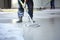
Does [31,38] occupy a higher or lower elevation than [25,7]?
lower

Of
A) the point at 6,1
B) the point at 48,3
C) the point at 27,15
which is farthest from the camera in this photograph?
the point at 48,3

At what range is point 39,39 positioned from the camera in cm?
253

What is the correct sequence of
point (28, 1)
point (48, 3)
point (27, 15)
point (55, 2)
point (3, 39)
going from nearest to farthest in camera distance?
1. point (3, 39)
2. point (28, 1)
3. point (27, 15)
4. point (48, 3)
5. point (55, 2)

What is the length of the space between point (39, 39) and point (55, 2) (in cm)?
Result: 736

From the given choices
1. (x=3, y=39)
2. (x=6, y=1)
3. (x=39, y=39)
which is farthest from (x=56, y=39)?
(x=6, y=1)

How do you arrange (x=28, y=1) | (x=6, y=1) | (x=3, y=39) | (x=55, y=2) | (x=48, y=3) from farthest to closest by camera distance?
(x=55, y=2)
(x=48, y=3)
(x=6, y=1)
(x=28, y=1)
(x=3, y=39)

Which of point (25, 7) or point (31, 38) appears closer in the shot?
point (31, 38)

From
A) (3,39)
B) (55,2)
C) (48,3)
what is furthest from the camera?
(55,2)

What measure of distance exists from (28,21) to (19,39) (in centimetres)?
172

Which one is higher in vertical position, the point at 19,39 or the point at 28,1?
the point at 28,1

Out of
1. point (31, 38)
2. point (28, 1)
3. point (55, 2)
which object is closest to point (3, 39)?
point (31, 38)

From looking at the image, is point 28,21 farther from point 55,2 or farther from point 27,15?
point 55,2

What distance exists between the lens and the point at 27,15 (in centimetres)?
431

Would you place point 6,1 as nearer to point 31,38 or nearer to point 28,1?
point 28,1
